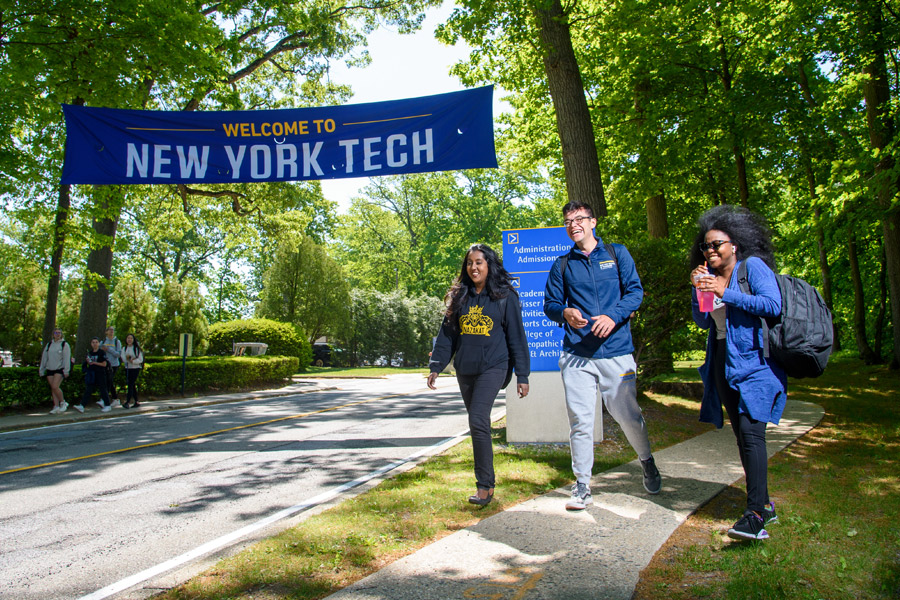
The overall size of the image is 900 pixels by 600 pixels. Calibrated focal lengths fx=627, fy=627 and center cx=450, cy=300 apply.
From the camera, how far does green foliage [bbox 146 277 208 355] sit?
3388cm

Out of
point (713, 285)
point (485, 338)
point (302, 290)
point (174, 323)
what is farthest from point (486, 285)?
point (302, 290)

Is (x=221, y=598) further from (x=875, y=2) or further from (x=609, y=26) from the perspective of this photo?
(x=875, y=2)

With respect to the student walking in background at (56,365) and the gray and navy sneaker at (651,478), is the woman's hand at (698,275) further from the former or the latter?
the student walking in background at (56,365)

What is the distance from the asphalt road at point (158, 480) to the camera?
4.19m

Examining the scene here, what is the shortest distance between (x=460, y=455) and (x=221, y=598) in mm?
4356

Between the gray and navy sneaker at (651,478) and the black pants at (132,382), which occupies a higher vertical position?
the black pants at (132,382)

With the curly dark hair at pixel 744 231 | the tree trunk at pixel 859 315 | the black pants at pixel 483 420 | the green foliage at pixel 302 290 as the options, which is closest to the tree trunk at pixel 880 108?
the tree trunk at pixel 859 315

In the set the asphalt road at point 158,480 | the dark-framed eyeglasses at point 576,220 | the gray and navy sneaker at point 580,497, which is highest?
the dark-framed eyeglasses at point 576,220

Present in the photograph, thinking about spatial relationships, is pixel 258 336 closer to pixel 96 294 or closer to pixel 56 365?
pixel 96 294

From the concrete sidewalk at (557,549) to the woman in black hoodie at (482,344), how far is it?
0.57m

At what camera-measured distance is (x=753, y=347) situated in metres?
3.85

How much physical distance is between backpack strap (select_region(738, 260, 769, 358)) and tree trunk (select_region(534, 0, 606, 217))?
5.27m

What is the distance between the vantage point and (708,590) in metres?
3.12

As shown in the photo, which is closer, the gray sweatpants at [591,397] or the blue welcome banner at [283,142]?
the gray sweatpants at [591,397]
